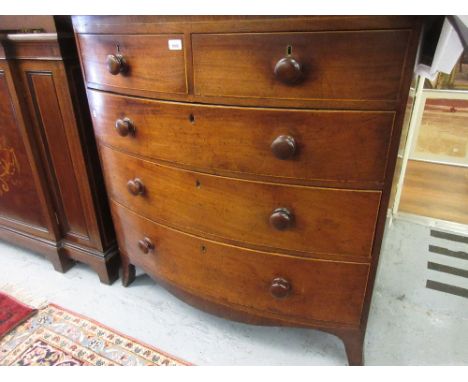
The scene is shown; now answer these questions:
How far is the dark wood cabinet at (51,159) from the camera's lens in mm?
1091

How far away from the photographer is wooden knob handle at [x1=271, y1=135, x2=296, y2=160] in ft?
2.34

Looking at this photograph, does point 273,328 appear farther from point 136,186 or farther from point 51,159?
point 51,159

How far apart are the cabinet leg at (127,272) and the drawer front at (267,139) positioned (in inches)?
21.4

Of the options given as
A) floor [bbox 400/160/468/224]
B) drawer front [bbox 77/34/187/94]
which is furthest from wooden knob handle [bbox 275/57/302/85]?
floor [bbox 400/160/468/224]

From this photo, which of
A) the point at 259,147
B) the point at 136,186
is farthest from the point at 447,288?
the point at 136,186

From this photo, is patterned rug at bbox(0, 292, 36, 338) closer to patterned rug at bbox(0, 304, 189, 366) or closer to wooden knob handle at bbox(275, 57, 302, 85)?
patterned rug at bbox(0, 304, 189, 366)

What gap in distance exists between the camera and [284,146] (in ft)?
2.33

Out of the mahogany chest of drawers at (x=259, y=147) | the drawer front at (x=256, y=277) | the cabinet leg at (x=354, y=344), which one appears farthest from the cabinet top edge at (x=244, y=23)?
the cabinet leg at (x=354, y=344)

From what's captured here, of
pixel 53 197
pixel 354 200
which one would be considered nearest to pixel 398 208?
pixel 354 200

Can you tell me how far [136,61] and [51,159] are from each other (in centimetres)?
63

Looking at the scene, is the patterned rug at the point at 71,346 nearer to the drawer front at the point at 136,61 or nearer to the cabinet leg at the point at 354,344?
the cabinet leg at the point at 354,344

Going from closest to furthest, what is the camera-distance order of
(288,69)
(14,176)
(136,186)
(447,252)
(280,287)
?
(288,69) < (280,287) < (136,186) < (14,176) < (447,252)

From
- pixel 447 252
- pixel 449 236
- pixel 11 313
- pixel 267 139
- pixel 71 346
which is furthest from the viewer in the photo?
pixel 449 236
